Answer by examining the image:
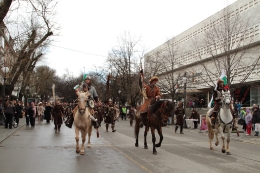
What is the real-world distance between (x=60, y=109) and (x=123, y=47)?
29.7m

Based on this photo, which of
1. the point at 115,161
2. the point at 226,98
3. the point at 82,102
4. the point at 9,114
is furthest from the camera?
the point at 9,114

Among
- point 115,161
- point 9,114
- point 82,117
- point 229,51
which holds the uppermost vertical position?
point 229,51

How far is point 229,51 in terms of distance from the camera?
81.5ft

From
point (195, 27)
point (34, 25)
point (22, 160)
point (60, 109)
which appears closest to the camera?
point (22, 160)

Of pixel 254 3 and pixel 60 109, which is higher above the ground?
pixel 254 3

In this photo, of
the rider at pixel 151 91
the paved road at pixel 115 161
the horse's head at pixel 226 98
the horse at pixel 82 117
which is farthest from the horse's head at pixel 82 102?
the horse's head at pixel 226 98

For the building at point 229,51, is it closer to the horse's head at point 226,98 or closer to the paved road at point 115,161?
the horse's head at point 226,98

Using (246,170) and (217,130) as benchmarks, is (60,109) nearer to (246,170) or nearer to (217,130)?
(217,130)

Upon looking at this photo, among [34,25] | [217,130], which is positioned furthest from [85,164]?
[34,25]

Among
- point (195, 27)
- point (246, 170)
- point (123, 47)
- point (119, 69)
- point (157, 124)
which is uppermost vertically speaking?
point (195, 27)

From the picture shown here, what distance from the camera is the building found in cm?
2594

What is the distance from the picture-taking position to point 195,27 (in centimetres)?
5069

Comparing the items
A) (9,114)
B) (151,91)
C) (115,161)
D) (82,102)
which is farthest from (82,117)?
(9,114)

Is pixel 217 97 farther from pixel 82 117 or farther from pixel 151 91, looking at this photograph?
pixel 82 117
